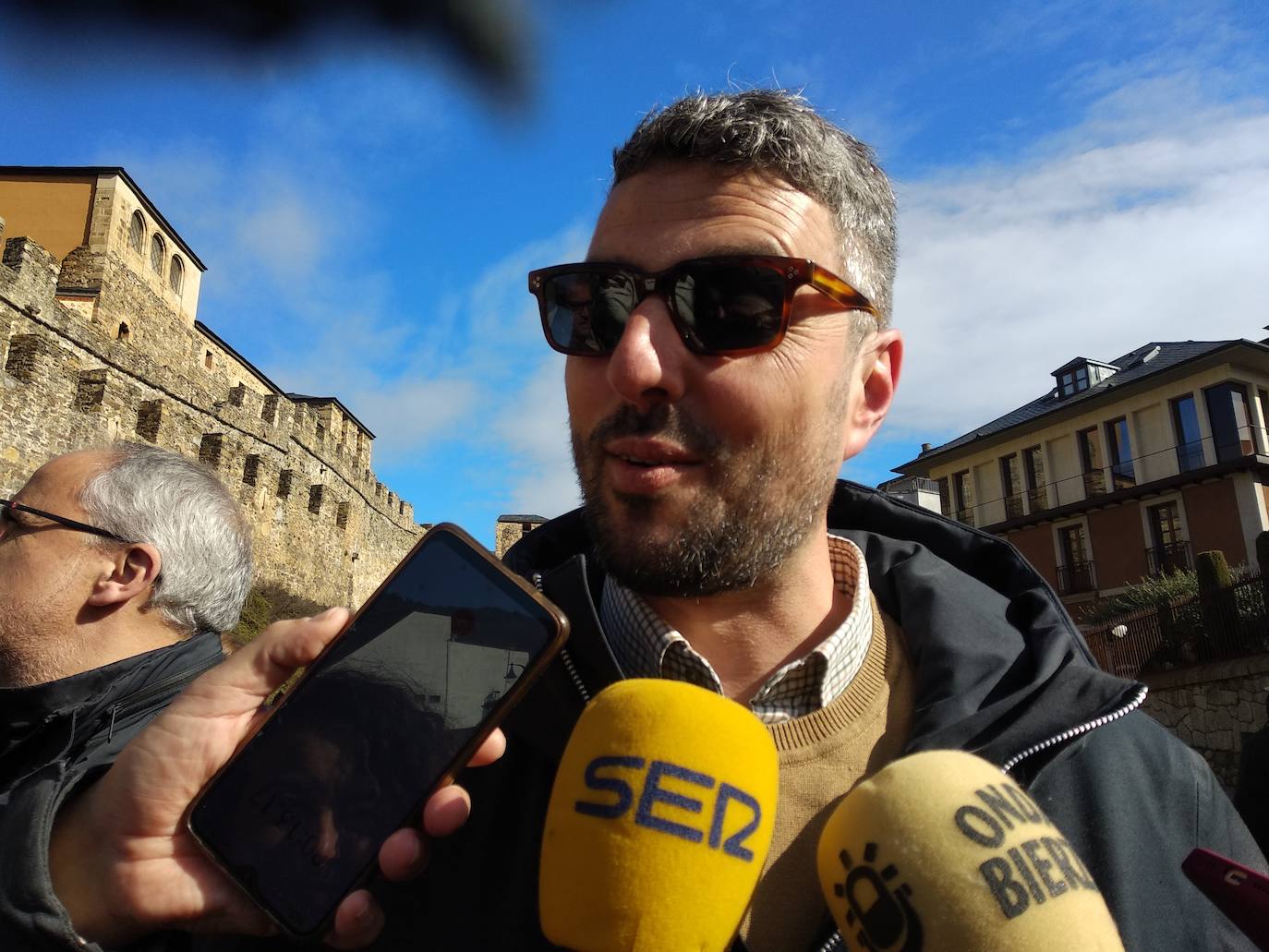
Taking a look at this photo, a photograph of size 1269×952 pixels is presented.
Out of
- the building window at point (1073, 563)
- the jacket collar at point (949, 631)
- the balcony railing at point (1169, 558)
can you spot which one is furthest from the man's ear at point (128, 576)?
the building window at point (1073, 563)

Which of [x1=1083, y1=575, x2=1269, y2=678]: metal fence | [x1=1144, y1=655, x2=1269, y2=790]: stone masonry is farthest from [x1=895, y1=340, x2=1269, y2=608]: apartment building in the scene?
[x1=1144, y1=655, x2=1269, y2=790]: stone masonry

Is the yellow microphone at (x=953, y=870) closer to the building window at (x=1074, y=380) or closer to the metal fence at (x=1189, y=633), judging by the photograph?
the metal fence at (x=1189, y=633)

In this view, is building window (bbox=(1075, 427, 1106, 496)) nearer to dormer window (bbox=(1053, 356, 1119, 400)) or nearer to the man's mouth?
→ dormer window (bbox=(1053, 356, 1119, 400))

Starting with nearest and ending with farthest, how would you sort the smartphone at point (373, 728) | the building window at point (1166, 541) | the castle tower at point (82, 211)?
1. the smartphone at point (373, 728)
2. the building window at point (1166, 541)
3. the castle tower at point (82, 211)

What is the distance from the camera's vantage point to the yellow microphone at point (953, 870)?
90 centimetres

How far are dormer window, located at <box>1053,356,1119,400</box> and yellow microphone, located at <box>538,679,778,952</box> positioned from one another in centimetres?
3174

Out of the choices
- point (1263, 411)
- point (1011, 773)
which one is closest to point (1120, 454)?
point (1263, 411)

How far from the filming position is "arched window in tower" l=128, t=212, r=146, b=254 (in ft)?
89.8

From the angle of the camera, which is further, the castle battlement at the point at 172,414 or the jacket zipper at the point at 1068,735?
the castle battlement at the point at 172,414

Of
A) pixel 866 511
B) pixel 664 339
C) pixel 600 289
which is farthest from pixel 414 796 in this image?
pixel 866 511

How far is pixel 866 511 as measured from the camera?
92.5 inches

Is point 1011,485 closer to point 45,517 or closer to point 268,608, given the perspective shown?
point 268,608

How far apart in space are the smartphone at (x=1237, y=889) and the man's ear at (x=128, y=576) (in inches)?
120

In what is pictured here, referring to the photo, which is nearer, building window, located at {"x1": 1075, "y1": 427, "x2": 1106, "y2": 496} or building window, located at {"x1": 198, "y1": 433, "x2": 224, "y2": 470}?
building window, located at {"x1": 198, "y1": 433, "x2": 224, "y2": 470}
